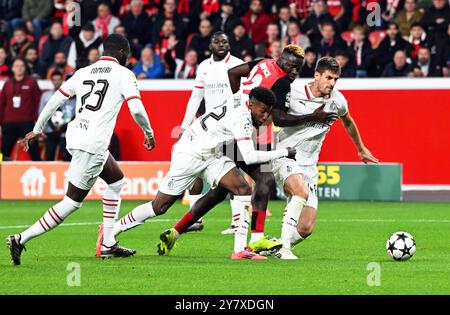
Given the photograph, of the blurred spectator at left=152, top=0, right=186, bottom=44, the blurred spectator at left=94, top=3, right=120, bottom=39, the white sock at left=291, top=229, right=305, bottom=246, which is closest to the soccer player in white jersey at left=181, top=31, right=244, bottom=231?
the white sock at left=291, top=229, right=305, bottom=246

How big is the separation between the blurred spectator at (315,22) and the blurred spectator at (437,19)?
1822 millimetres

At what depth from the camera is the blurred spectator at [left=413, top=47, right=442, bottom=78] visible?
74.7 feet

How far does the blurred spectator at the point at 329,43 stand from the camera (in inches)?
902

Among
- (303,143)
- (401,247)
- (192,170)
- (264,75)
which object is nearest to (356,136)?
(303,143)

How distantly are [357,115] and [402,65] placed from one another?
126cm

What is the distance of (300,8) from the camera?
24375 millimetres

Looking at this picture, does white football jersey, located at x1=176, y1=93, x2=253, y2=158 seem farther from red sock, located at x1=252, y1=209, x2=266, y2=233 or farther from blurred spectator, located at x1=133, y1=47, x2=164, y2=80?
blurred spectator, located at x1=133, y1=47, x2=164, y2=80

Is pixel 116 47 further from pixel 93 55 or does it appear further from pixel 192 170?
pixel 93 55

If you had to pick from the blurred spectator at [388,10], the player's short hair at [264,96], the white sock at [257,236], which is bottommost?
the white sock at [257,236]

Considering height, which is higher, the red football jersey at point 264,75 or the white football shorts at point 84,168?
the red football jersey at point 264,75

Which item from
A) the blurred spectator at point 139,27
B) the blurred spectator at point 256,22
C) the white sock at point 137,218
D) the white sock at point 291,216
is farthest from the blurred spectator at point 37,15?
the white sock at point 291,216

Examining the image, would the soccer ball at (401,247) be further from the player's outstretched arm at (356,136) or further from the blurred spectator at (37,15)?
the blurred spectator at (37,15)

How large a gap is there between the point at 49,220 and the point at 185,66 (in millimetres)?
12173

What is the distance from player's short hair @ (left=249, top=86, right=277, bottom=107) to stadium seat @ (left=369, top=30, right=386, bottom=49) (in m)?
11.4
